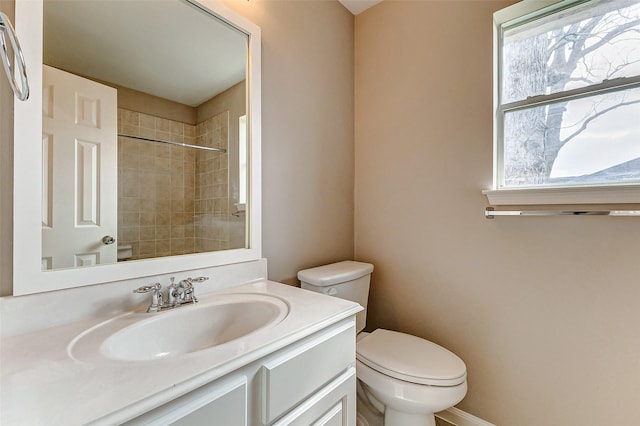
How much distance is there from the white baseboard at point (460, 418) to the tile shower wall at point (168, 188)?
1.41 m

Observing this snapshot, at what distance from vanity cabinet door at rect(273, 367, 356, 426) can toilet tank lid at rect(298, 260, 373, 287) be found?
45 centimetres

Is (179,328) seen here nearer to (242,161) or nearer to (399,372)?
(242,161)

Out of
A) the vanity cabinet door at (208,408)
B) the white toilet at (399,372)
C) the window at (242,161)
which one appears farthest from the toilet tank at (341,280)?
the vanity cabinet door at (208,408)

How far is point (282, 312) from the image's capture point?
852 millimetres

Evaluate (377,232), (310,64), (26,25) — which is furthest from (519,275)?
(26,25)

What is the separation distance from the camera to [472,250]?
135cm

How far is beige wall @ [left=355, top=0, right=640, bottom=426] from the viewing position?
1.06 m

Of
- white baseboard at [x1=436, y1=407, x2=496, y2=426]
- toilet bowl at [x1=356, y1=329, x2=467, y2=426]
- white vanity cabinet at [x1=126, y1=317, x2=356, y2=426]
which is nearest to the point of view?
white vanity cabinet at [x1=126, y1=317, x2=356, y2=426]

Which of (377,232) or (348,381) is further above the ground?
(377,232)

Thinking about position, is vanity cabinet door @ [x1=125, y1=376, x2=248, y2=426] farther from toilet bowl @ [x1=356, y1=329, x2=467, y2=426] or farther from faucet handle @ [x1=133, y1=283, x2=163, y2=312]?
toilet bowl @ [x1=356, y1=329, x2=467, y2=426]

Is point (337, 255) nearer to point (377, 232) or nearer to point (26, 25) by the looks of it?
point (377, 232)

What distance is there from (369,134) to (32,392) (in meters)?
1.70

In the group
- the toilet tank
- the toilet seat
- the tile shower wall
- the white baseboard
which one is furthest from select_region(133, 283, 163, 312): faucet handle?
the white baseboard

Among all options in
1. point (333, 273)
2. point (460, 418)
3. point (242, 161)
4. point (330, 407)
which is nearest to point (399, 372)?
point (330, 407)
